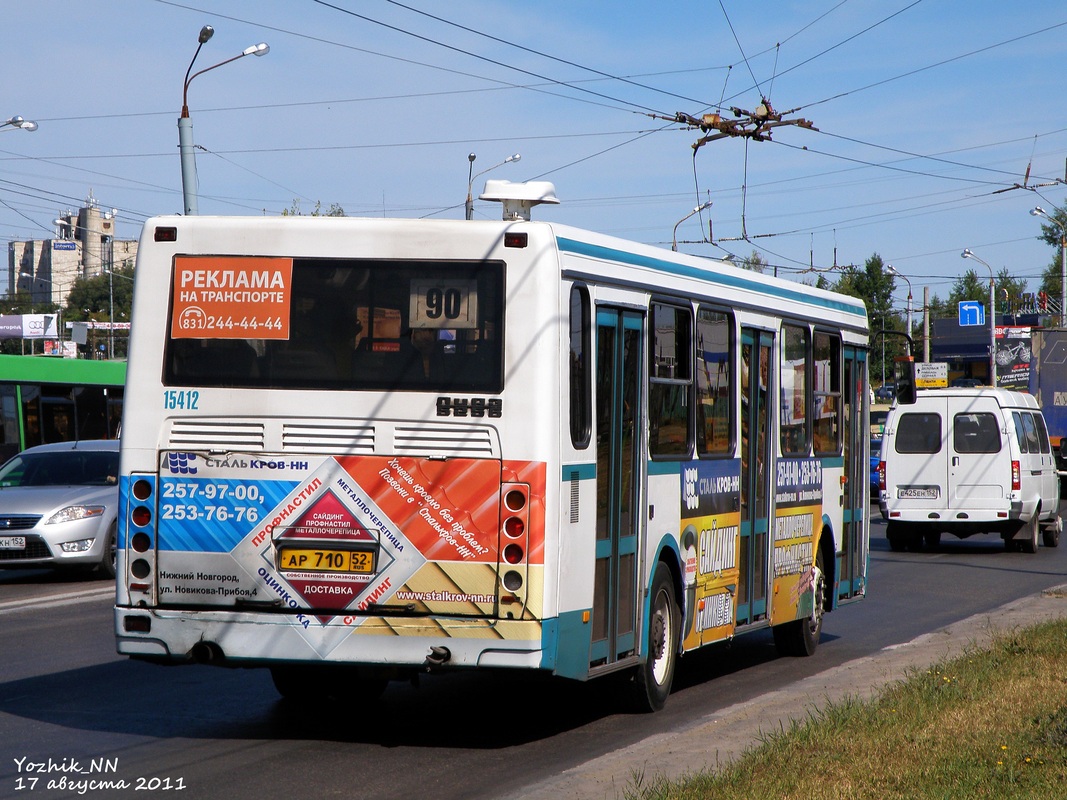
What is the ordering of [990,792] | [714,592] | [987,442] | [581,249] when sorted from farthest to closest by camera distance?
[987,442] → [714,592] → [581,249] → [990,792]

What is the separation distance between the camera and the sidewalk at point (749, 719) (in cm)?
679

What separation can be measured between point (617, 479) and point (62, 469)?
11944 millimetres

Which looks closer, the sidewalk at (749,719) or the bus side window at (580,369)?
the sidewalk at (749,719)

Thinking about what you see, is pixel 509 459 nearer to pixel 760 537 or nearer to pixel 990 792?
pixel 990 792

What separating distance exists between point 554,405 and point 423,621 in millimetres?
1315

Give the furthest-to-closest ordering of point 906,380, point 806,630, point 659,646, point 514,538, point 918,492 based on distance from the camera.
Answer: point 918,492 → point 906,380 → point 806,630 → point 659,646 → point 514,538

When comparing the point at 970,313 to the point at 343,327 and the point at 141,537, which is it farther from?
the point at 141,537

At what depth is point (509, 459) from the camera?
7.62 metres

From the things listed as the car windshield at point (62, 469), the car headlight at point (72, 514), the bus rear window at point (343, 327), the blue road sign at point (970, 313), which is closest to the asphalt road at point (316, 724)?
the bus rear window at point (343, 327)

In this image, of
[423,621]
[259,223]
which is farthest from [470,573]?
[259,223]

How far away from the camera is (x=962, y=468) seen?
2373cm

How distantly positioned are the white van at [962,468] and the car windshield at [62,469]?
491 inches

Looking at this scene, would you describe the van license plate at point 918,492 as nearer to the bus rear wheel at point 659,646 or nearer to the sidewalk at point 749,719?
the sidewalk at point 749,719

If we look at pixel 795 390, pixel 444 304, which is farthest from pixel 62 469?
pixel 444 304
